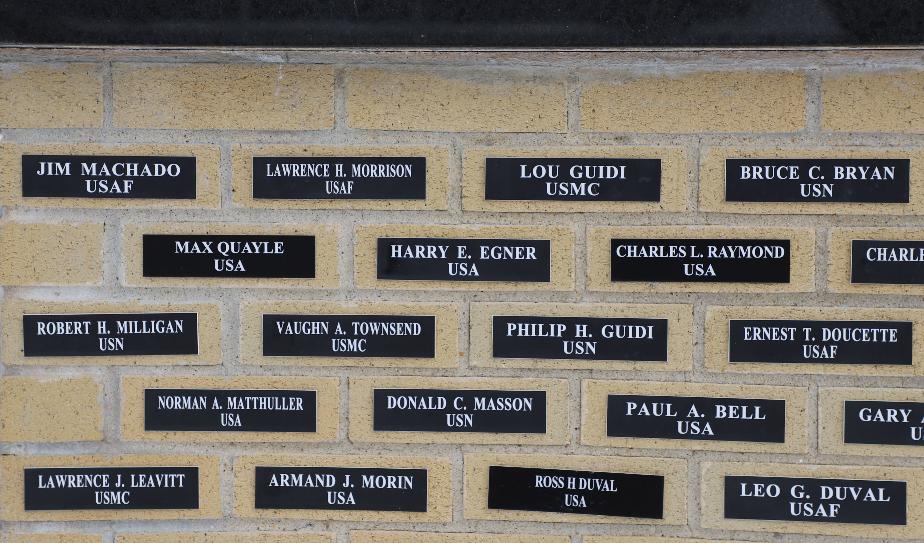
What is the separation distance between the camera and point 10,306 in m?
1.50

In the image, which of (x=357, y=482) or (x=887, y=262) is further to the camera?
(x=357, y=482)

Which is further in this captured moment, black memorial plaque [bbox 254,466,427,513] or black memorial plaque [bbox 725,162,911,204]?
black memorial plaque [bbox 254,466,427,513]

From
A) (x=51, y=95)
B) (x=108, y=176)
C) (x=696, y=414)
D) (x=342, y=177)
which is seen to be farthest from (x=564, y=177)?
(x=51, y=95)

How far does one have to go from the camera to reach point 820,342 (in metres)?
1.46

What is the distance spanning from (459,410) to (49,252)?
0.89 meters

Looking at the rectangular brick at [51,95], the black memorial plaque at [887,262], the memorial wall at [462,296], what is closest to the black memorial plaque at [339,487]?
the memorial wall at [462,296]

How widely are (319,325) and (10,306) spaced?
630 millimetres

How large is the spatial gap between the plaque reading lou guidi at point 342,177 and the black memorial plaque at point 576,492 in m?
0.61

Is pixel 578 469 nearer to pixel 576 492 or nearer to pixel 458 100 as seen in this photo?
pixel 576 492

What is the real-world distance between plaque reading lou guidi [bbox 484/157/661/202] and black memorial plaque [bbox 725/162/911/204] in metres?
0.16

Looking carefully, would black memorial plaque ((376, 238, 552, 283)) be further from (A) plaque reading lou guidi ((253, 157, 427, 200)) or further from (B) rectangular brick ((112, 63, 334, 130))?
(B) rectangular brick ((112, 63, 334, 130))

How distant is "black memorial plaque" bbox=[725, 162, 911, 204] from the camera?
1426mm

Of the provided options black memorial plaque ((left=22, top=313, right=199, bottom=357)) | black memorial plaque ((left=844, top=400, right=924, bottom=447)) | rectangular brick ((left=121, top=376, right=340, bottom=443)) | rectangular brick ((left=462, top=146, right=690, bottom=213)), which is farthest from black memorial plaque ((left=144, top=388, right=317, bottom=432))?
black memorial plaque ((left=844, top=400, right=924, bottom=447))

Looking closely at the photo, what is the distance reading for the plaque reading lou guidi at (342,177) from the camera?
1481 millimetres
